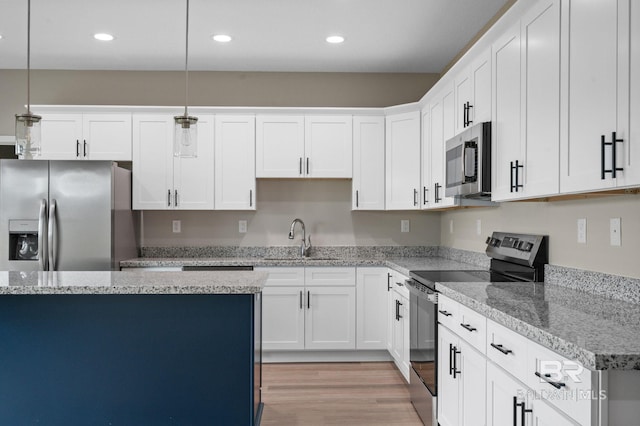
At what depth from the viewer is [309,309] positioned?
4.29 meters

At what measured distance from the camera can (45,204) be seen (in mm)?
3930

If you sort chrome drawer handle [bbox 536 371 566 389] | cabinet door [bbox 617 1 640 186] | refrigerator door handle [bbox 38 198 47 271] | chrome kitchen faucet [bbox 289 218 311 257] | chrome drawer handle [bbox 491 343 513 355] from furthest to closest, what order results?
chrome kitchen faucet [bbox 289 218 311 257]
refrigerator door handle [bbox 38 198 47 271]
chrome drawer handle [bbox 491 343 513 355]
cabinet door [bbox 617 1 640 186]
chrome drawer handle [bbox 536 371 566 389]

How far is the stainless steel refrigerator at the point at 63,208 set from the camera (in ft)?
12.9

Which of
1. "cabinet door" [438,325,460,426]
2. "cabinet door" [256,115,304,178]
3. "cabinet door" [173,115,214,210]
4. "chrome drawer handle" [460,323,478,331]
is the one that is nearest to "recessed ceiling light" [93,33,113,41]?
"cabinet door" [173,115,214,210]

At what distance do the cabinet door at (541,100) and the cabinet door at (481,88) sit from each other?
423 millimetres

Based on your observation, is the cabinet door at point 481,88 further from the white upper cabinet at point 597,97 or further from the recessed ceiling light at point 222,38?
the recessed ceiling light at point 222,38

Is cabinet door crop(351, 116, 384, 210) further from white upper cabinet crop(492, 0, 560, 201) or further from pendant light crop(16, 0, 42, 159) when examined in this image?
pendant light crop(16, 0, 42, 159)

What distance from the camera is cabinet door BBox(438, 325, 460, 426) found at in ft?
8.01

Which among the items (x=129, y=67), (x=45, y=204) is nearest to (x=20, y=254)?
(x=45, y=204)

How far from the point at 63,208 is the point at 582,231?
3688 millimetres

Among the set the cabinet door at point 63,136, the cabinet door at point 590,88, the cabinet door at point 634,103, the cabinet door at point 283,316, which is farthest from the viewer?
the cabinet door at point 63,136

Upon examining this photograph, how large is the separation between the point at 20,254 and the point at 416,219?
3.51 metres

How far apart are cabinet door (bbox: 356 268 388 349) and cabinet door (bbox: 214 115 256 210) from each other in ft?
4.22

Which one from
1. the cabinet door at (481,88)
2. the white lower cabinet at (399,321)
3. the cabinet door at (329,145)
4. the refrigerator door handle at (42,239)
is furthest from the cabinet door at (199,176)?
the cabinet door at (481,88)
